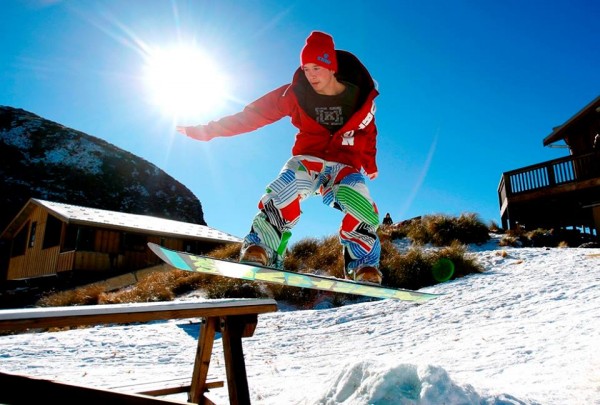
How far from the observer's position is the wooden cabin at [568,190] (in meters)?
13.7

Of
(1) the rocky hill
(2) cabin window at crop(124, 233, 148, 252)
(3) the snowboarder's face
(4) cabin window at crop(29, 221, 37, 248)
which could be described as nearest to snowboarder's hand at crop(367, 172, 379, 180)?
(3) the snowboarder's face

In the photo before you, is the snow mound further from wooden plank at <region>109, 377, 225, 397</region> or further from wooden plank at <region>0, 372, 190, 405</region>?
wooden plank at <region>0, 372, 190, 405</region>

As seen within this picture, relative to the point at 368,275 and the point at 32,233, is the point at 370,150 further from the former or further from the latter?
the point at 32,233

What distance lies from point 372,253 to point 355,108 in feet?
3.60

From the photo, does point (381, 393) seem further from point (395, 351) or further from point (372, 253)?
point (395, 351)

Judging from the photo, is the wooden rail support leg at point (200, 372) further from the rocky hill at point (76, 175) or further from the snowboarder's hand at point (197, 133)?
the rocky hill at point (76, 175)

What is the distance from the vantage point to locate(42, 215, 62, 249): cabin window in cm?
2138

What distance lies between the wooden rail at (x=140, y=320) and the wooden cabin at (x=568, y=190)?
45.0 feet

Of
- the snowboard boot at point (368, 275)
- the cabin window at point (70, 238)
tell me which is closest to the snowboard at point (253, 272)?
the snowboard boot at point (368, 275)

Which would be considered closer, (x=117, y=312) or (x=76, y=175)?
(x=117, y=312)

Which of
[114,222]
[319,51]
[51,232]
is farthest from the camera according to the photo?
[51,232]

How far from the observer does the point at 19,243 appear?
25047 mm

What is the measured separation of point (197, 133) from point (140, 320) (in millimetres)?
1754

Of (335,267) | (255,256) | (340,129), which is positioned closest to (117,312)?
(255,256)
